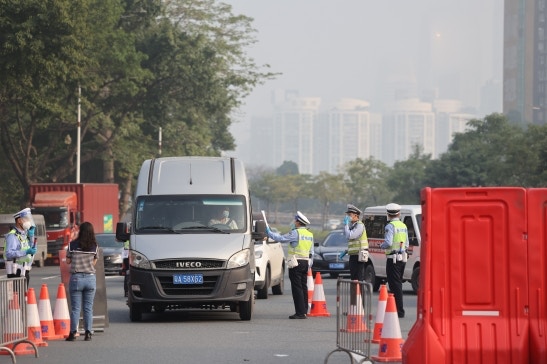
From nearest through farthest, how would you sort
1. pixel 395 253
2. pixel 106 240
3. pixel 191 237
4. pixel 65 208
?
1. pixel 191 237
2. pixel 395 253
3. pixel 106 240
4. pixel 65 208

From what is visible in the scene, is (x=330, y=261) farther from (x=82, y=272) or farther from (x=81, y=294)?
(x=82, y=272)

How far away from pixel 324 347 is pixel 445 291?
5.43 metres

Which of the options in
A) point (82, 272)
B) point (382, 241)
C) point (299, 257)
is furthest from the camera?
point (382, 241)

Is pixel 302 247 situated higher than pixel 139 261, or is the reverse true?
pixel 302 247

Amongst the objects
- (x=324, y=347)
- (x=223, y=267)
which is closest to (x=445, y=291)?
(x=324, y=347)

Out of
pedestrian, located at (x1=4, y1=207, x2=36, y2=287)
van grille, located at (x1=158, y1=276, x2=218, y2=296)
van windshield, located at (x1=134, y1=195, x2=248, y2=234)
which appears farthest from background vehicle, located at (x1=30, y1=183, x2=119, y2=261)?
van grille, located at (x1=158, y1=276, x2=218, y2=296)

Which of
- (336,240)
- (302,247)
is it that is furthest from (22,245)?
(336,240)

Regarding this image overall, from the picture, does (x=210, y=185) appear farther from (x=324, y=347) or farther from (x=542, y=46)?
(x=542, y=46)

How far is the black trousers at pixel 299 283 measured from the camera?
859 inches

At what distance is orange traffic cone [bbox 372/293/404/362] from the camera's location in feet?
49.6

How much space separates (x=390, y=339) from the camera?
49.8 feet

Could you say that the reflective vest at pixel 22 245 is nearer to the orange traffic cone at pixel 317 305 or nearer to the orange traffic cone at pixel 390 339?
the orange traffic cone at pixel 317 305

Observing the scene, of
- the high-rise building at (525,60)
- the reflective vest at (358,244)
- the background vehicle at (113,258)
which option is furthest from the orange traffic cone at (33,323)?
the high-rise building at (525,60)

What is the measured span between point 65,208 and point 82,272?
121 feet
